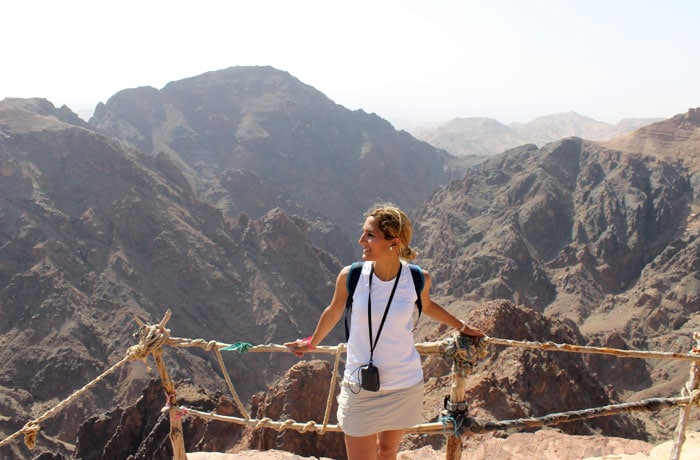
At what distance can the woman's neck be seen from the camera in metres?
4.23

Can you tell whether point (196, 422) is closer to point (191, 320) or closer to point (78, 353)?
point (78, 353)

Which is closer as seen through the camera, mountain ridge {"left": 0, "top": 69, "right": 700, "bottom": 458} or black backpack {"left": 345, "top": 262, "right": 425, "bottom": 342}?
black backpack {"left": 345, "top": 262, "right": 425, "bottom": 342}

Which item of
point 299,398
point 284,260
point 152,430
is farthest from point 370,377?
point 284,260

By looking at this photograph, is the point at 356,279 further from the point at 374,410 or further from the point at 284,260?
the point at 284,260

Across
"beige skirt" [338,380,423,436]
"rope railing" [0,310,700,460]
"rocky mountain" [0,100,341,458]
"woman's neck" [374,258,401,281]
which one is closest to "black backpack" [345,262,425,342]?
"woman's neck" [374,258,401,281]

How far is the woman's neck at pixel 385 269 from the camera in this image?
4.23 meters

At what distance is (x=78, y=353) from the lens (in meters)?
32.9

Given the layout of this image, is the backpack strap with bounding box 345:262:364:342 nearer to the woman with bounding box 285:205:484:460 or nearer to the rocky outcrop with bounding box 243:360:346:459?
the woman with bounding box 285:205:484:460

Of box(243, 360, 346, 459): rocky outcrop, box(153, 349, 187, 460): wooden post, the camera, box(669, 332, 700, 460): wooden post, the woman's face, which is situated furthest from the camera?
box(243, 360, 346, 459): rocky outcrop

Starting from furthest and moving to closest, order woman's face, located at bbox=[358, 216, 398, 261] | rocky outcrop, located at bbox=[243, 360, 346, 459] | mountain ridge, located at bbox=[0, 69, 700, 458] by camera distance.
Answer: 1. mountain ridge, located at bbox=[0, 69, 700, 458]
2. rocky outcrop, located at bbox=[243, 360, 346, 459]
3. woman's face, located at bbox=[358, 216, 398, 261]

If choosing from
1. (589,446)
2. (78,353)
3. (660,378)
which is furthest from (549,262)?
(589,446)

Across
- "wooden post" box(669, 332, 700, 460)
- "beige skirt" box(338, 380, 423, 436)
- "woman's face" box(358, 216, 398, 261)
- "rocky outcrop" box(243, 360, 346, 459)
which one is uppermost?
"woman's face" box(358, 216, 398, 261)

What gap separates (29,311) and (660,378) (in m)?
35.1

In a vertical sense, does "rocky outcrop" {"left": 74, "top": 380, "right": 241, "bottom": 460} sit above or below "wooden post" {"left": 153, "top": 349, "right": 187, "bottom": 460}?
below
